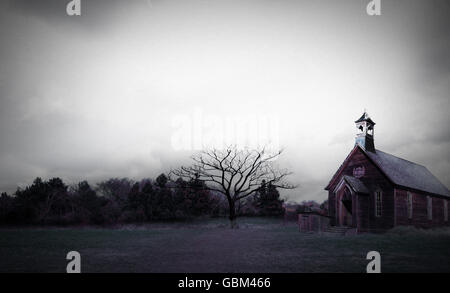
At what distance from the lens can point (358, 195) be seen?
89.0 ft

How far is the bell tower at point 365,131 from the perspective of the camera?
96.9 ft

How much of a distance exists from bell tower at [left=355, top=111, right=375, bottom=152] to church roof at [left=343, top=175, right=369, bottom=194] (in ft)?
10.8

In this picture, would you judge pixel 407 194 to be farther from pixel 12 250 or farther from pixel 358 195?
pixel 12 250

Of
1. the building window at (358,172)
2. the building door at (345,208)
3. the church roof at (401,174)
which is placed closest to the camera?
the church roof at (401,174)

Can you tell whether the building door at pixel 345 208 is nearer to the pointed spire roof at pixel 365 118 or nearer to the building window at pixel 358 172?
the building window at pixel 358 172

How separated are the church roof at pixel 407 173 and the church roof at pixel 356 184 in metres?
2.23

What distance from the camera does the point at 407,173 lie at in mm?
32906

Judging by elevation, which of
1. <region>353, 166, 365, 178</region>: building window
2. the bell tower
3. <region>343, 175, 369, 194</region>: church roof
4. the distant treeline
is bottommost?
the distant treeline

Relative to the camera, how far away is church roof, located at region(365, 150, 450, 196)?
2878 centimetres

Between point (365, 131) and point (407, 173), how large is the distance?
790 cm

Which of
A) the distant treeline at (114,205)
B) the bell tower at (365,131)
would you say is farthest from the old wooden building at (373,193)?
the distant treeline at (114,205)

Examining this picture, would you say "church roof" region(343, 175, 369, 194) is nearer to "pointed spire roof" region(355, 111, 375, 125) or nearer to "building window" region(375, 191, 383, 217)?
"building window" region(375, 191, 383, 217)

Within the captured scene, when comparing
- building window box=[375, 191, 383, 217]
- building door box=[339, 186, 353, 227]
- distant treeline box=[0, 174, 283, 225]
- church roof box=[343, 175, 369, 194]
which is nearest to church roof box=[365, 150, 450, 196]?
building window box=[375, 191, 383, 217]
